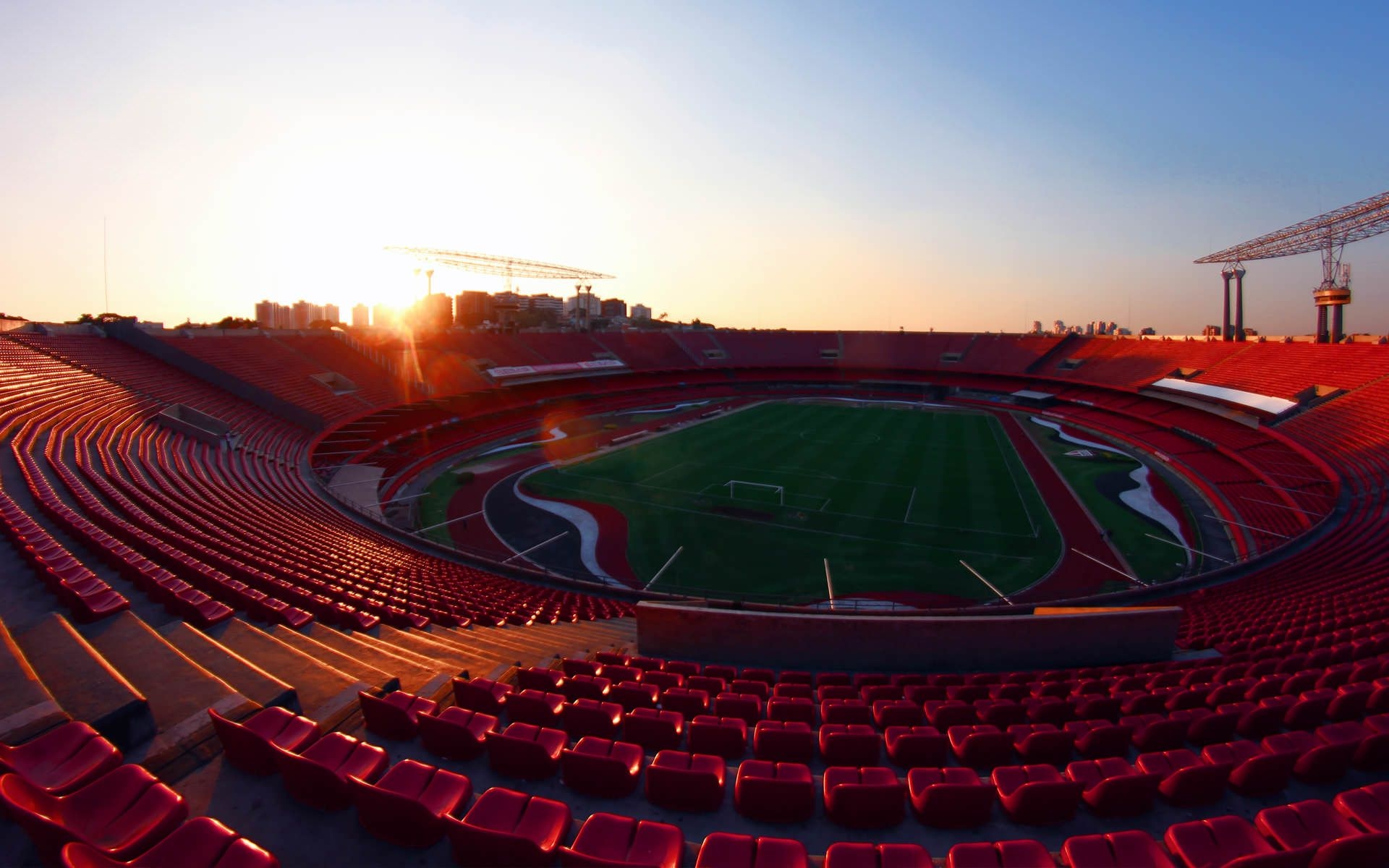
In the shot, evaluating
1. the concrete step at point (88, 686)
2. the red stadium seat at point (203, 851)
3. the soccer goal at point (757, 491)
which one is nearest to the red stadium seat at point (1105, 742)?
the red stadium seat at point (203, 851)

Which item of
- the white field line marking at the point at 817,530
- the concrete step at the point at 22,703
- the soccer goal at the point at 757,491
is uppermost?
the concrete step at the point at 22,703

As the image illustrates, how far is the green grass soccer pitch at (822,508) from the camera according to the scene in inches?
819

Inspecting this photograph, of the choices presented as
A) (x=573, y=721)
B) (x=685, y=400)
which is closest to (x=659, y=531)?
(x=573, y=721)

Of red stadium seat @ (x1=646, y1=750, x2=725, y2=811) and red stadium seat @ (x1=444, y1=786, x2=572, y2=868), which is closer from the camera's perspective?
red stadium seat @ (x1=444, y1=786, x2=572, y2=868)

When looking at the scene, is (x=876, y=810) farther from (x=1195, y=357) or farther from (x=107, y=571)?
(x=1195, y=357)

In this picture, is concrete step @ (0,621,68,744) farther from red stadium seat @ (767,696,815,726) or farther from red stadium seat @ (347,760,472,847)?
red stadium seat @ (767,696,815,726)

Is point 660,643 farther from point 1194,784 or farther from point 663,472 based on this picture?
point 663,472

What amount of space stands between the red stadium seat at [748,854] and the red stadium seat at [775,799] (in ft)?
2.27

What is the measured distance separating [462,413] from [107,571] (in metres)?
35.5

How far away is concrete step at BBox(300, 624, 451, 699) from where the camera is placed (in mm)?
6930

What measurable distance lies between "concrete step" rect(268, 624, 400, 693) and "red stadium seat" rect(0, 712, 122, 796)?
247cm

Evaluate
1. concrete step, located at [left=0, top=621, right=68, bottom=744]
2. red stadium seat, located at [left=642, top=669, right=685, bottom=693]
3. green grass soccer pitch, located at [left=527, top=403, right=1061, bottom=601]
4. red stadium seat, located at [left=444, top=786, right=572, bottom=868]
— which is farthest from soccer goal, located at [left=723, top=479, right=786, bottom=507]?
concrete step, located at [left=0, top=621, right=68, bottom=744]

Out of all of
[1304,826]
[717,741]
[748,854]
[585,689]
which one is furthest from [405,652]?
[1304,826]

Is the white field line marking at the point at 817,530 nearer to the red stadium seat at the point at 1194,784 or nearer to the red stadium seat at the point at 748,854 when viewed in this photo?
the red stadium seat at the point at 1194,784
